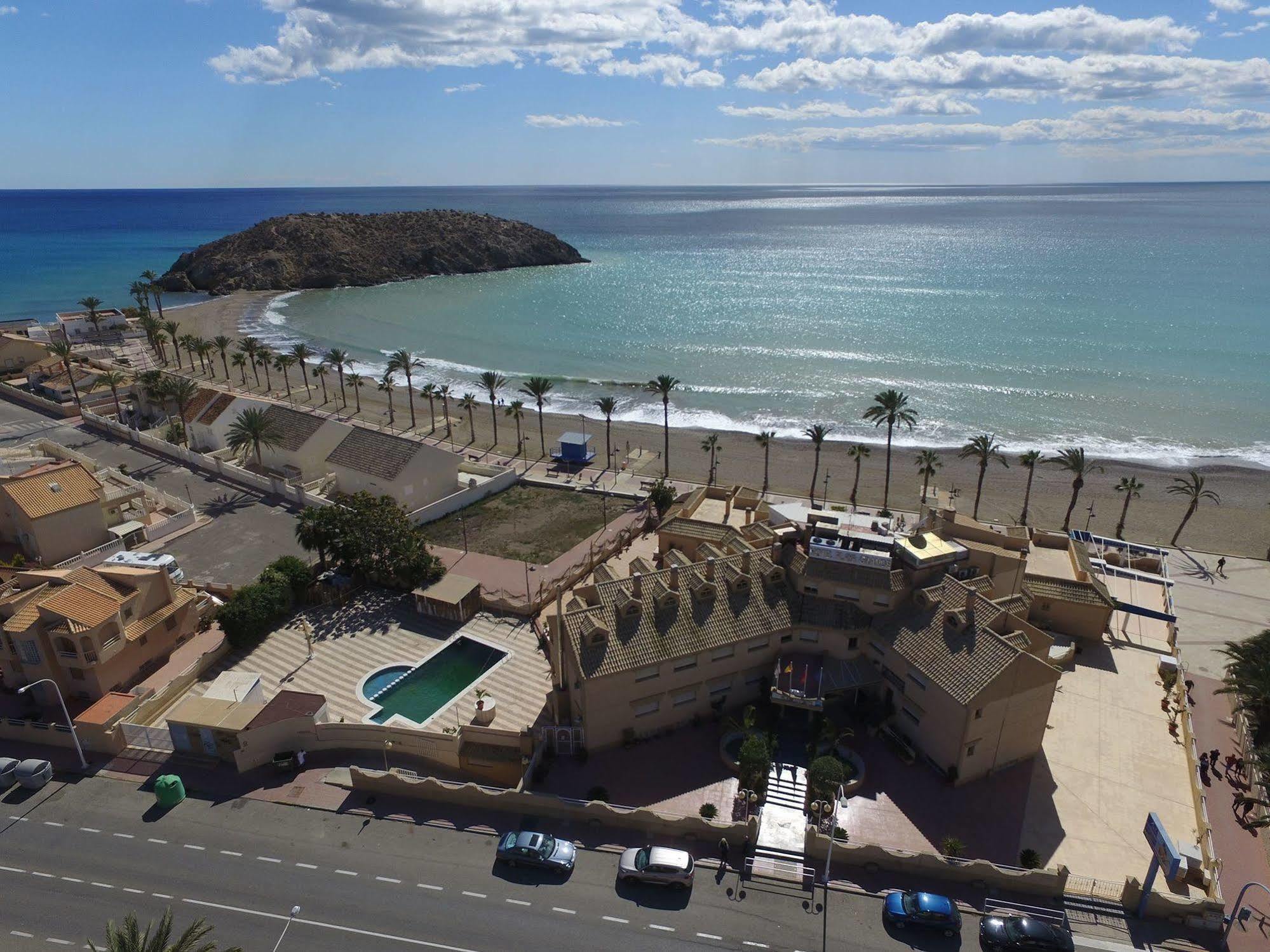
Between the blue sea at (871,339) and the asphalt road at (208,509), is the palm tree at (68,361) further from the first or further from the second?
the blue sea at (871,339)

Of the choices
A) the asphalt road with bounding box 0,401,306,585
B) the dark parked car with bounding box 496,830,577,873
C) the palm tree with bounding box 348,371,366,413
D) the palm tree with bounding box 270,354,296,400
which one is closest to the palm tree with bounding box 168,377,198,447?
the asphalt road with bounding box 0,401,306,585

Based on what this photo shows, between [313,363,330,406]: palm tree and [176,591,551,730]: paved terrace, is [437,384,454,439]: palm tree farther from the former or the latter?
[176,591,551,730]: paved terrace

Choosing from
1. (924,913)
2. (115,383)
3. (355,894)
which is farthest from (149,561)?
(924,913)

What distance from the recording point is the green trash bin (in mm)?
29328

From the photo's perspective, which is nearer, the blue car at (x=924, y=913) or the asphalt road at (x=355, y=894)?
the asphalt road at (x=355, y=894)

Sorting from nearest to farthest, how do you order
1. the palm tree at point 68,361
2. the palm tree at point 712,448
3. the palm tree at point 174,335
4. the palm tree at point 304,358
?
the palm tree at point 712,448 → the palm tree at point 68,361 → the palm tree at point 304,358 → the palm tree at point 174,335

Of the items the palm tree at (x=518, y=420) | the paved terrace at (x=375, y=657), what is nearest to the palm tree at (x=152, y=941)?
the paved terrace at (x=375, y=657)

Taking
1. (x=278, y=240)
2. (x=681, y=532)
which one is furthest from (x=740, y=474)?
(x=278, y=240)

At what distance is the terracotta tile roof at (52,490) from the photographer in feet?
148

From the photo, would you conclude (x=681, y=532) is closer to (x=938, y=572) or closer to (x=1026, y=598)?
(x=938, y=572)

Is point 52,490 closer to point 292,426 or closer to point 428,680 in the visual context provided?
point 292,426

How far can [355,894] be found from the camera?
2580 centimetres

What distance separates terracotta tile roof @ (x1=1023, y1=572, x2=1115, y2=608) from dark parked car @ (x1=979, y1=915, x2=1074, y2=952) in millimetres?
20210

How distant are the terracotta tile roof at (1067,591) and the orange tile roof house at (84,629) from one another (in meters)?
45.1
